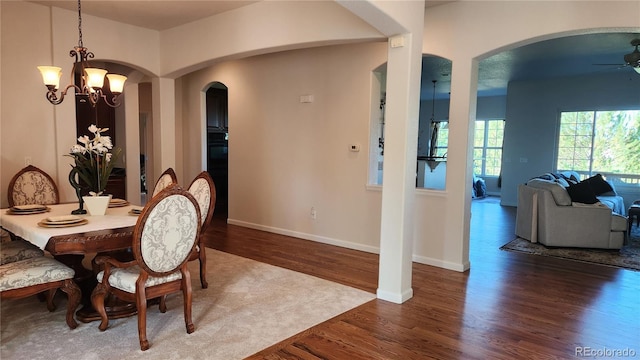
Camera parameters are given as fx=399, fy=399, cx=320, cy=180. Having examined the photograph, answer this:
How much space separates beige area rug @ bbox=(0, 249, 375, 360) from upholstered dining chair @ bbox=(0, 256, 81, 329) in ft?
0.85

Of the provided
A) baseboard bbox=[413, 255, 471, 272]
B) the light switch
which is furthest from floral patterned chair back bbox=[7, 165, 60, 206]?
baseboard bbox=[413, 255, 471, 272]

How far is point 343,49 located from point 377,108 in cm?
90

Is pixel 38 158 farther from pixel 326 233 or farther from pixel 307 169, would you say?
pixel 326 233

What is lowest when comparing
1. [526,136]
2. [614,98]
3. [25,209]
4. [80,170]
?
[25,209]

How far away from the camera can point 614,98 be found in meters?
7.93

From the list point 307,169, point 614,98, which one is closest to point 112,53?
point 307,169

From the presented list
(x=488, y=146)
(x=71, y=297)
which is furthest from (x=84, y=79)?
(x=488, y=146)

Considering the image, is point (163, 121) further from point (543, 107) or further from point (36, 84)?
point (543, 107)

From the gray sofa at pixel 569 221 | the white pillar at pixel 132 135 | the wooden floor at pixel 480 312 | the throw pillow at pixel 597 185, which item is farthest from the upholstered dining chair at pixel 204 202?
the throw pillow at pixel 597 185

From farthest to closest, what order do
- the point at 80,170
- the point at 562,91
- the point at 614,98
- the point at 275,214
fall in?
the point at 562,91 → the point at 614,98 → the point at 275,214 → the point at 80,170

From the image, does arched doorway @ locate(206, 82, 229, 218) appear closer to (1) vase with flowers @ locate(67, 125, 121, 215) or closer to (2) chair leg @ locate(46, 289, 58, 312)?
(1) vase with flowers @ locate(67, 125, 121, 215)

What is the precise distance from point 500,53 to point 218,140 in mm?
4985

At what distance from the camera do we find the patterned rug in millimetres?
4732

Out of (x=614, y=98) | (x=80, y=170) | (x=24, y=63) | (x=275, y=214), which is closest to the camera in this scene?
(x=80, y=170)
